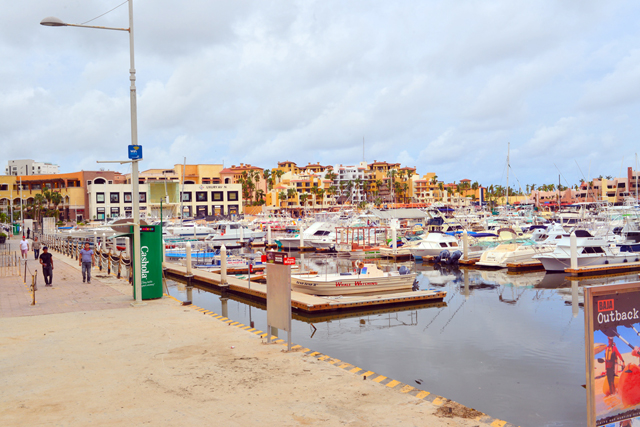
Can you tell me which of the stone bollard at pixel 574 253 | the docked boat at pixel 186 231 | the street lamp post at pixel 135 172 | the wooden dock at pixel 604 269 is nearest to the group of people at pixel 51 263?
the street lamp post at pixel 135 172

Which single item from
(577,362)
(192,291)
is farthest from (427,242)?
(577,362)

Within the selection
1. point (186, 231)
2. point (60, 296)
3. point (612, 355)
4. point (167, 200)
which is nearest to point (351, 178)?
point (167, 200)

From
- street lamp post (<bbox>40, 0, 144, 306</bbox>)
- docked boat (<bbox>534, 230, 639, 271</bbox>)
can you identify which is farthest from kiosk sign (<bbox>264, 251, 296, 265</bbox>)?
docked boat (<bbox>534, 230, 639, 271</bbox>)

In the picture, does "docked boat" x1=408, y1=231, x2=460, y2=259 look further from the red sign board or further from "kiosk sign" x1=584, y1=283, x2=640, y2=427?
"kiosk sign" x1=584, y1=283, x2=640, y2=427

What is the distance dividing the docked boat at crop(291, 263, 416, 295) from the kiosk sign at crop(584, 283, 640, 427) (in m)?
18.2

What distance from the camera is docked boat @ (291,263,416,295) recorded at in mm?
23453

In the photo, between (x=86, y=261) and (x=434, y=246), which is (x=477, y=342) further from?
(x=434, y=246)

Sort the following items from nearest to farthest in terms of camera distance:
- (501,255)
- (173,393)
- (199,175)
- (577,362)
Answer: (173,393)
(577,362)
(501,255)
(199,175)

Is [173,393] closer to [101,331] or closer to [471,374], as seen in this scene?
[101,331]

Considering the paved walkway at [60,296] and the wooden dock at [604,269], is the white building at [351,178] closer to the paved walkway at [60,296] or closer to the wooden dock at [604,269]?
the wooden dock at [604,269]

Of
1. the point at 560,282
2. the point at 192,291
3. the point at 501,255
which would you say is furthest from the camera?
the point at 501,255

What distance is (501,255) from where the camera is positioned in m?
36.8

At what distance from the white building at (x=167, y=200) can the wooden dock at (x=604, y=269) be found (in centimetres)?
9079

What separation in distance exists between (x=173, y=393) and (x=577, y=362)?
11303 mm
